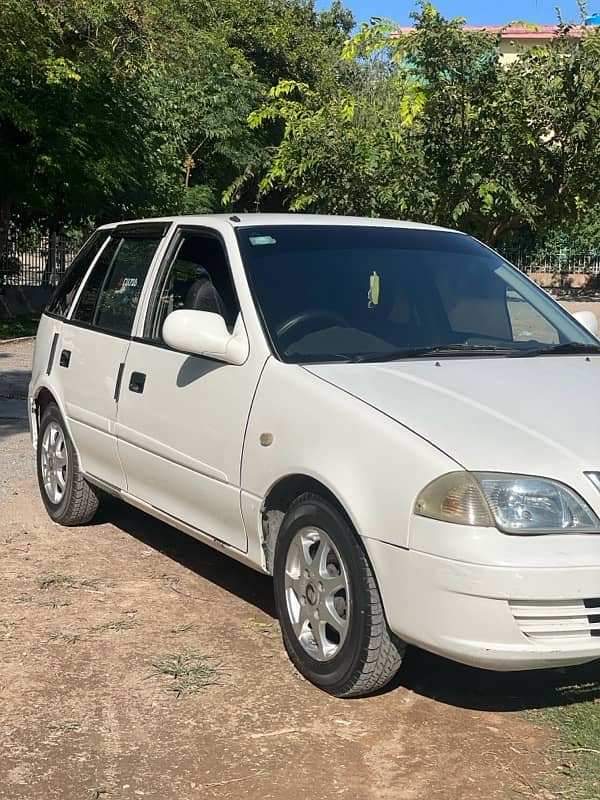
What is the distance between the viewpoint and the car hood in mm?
3531

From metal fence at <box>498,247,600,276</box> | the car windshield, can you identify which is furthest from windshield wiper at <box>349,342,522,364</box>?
metal fence at <box>498,247,600,276</box>

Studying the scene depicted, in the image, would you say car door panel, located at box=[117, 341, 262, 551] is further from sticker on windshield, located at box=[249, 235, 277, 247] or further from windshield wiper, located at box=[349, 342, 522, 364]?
sticker on windshield, located at box=[249, 235, 277, 247]

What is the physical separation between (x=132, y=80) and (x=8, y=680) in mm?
19639

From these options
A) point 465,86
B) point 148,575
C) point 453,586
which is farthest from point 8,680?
point 465,86

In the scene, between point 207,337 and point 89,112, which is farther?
point 89,112

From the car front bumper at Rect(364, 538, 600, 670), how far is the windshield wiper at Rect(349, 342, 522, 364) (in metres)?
1.05

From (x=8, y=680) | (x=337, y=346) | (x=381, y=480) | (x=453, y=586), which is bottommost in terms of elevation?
(x=8, y=680)

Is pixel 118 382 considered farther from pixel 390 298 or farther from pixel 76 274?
pixel 390 298

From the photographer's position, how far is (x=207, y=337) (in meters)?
4.50

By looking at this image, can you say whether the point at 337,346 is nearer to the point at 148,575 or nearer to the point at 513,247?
the point at 148,575

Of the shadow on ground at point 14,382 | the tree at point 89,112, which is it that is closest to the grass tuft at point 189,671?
the shadow on ground at point 14,382

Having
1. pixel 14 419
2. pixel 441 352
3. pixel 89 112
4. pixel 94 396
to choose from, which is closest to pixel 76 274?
pixel 94 396

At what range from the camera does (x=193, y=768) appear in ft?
11.4

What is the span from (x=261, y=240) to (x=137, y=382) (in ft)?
3.16
